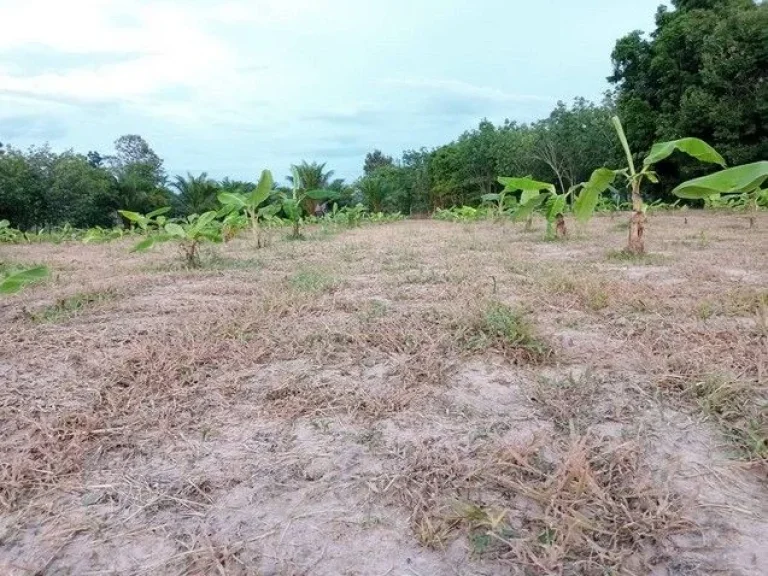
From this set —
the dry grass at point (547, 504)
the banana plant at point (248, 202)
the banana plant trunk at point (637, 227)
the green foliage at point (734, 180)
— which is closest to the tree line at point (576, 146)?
the banana plant at point (248, 202)

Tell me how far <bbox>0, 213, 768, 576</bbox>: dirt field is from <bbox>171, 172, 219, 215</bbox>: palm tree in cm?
1896

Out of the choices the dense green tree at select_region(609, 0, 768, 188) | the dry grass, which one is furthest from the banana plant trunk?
the dense green tree at select_region(609, 0, 768, 188)

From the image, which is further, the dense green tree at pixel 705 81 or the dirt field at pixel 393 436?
the dense green tree at pixel 705 81

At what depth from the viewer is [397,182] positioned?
2483 centimetres

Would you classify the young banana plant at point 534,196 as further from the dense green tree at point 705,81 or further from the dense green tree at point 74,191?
the dense green tree at point 74,191

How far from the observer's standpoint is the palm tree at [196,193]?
20.3m

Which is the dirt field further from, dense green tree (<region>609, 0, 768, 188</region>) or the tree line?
dense green tree (<region>609, 0, 768, 188</region>)

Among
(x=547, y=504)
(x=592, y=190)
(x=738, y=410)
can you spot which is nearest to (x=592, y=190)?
(x=592, y=190)

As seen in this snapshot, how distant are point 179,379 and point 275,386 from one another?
30 cm

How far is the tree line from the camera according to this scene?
10977 mm

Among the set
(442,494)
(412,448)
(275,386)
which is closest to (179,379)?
(275,386)

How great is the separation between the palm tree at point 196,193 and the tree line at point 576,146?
1.8 inches

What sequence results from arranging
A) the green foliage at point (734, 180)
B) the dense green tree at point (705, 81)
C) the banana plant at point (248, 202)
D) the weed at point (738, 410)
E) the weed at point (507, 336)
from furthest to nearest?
the dense green tree at point (705, 81) → the banana plant at point (248, 202) → the green foliage at point (734, 180) → the weed at point (507, 336) → the weed at point (738, 410)

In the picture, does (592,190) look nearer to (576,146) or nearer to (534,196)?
(534,196)
